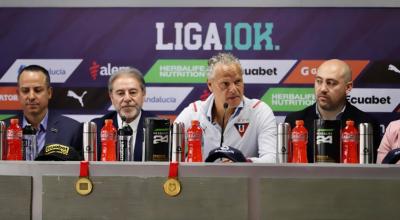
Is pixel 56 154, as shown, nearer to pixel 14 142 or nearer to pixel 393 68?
pixel 14 142

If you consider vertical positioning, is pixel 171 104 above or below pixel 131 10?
below

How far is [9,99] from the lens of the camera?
503 centimetres

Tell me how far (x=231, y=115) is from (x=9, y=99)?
1.56 metres

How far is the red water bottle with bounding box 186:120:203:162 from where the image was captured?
8.60ft

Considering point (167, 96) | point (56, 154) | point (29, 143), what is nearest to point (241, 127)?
point (167, 96)

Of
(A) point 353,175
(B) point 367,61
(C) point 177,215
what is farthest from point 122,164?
(B) point 367,61

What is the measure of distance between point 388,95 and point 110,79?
1886 mm

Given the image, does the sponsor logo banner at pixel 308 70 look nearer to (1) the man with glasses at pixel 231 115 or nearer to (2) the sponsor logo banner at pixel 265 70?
(2) the sponsor logo banner at pixel 265 70

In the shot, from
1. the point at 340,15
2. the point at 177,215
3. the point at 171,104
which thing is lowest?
the point at 177,215

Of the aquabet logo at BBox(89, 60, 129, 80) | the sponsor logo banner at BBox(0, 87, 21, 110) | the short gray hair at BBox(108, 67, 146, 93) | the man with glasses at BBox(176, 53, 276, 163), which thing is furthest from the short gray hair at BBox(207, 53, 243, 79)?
the sponsor logo banner at BBox(0, 87, 21, 110)

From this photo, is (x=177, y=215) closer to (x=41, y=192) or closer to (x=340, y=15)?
(x=41, y=192)

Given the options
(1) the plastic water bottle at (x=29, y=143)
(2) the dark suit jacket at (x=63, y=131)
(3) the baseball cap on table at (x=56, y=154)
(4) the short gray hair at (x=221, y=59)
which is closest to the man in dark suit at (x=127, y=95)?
(2) the dark suit jacket at (x=63, y=131)

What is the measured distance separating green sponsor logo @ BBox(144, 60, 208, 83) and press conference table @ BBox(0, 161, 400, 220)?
2.66 metres

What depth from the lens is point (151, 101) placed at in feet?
16.2
